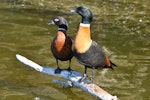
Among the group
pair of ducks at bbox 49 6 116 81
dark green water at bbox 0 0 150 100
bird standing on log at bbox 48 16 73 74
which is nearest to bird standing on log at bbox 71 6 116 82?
pair of ducks at bbox 49 6 116 81

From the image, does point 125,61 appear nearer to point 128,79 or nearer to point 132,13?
point 128,79

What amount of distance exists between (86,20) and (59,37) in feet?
2.38

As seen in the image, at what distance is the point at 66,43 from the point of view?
837 centimetres

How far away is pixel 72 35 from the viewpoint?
1417cm

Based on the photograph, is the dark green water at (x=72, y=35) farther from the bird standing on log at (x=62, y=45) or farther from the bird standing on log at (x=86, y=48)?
the bird standing on log at (x=86, y=48)

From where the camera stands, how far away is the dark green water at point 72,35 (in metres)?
9.61

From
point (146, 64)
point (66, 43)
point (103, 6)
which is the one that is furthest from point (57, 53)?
point (103, 6)

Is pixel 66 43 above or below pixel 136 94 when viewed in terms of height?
above

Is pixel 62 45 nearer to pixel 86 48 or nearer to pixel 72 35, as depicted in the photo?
pixel 86 48

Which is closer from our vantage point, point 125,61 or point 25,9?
point 125,61

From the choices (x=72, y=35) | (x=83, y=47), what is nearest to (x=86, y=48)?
(x=83, y=47)

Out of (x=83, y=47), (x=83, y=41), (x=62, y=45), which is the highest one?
(x=83, y=41)

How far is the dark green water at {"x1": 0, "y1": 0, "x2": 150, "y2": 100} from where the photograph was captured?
9609 mm

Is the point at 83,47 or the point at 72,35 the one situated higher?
the point at 83,47
